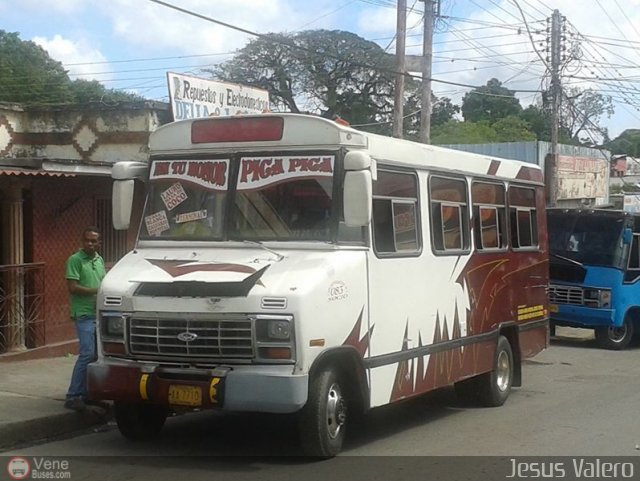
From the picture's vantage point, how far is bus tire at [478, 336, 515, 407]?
10.7 m

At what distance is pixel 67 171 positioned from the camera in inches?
465

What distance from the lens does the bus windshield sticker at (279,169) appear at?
7.90 m

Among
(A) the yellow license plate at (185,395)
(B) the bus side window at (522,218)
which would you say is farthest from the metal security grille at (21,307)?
(B) the bus side window at (522,218)

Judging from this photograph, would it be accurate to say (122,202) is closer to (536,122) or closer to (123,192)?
(123,192)

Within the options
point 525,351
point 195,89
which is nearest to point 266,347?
point 525,351

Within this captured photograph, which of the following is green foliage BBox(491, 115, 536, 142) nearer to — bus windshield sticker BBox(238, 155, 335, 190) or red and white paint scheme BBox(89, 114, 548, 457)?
red and white paint scheme BBox(89, 114, 548, 457)

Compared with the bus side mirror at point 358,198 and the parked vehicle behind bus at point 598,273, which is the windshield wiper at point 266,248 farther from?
the parked vehicle behind bus at point 598,273

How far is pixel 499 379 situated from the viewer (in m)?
10.9

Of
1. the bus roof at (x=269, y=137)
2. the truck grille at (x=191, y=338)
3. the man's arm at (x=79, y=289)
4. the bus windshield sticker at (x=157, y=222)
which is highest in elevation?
the bus roof at (x=269, y=137)

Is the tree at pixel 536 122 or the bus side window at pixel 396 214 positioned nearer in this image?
the bus side window at pixel 396 214

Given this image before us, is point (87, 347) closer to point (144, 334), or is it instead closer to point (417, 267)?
point (144, 334)

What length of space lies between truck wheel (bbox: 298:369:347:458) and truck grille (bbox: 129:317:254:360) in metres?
0.61

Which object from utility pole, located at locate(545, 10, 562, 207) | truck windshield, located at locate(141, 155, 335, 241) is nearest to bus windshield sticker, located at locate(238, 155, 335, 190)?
truck windshield, located at locate(141, 155, 335, 241)

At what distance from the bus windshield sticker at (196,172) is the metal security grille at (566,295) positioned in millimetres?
10849
